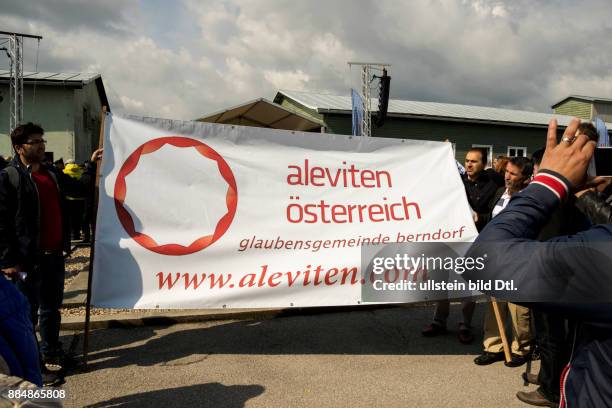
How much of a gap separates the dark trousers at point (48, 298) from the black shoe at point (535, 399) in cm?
384

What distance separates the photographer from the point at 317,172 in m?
4.35

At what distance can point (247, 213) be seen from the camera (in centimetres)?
414

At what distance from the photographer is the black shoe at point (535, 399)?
342 centimetres

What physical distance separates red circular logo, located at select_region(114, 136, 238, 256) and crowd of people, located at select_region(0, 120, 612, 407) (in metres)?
0.30

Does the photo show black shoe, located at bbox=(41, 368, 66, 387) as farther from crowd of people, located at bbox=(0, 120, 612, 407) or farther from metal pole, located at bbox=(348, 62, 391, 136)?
metal pole, located at bbox=(348, 62, 391, 136)

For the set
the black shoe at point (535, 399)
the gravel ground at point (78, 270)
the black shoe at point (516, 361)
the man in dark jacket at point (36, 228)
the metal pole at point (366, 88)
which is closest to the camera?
the black shoe at point (535, 399)

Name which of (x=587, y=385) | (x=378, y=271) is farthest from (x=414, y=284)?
(x=587, y=385)

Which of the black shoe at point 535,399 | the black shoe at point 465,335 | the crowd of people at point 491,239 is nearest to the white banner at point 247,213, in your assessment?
the crowd of people at point 491,239

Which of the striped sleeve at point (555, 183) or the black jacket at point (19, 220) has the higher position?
the striped sleeve at point (555, 183)

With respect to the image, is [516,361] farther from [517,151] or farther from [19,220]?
[517,151]

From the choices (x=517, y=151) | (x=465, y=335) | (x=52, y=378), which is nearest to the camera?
(x=52, y=378)

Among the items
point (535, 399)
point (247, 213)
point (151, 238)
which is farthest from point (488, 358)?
point (151, 238)

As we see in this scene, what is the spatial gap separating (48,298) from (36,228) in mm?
648

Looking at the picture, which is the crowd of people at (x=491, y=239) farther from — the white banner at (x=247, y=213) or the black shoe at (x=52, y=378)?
the white banner at (x=247, y=213)
